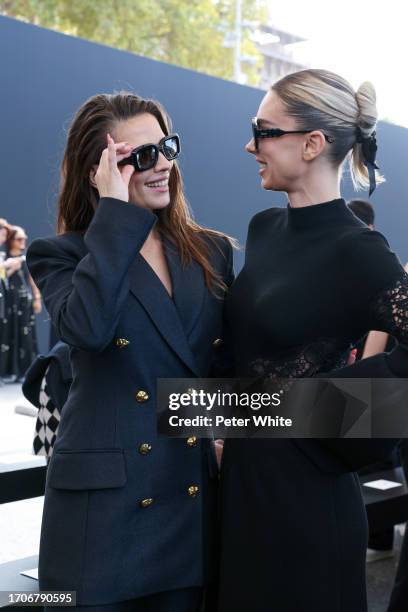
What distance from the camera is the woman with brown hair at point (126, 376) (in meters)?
1.79

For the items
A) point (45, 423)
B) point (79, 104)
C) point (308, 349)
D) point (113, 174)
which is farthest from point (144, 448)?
point (79, 104)

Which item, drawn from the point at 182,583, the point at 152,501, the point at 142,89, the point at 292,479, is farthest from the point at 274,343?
the point at 142,89

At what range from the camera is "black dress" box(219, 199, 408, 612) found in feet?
6.11

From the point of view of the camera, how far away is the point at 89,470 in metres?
1.79

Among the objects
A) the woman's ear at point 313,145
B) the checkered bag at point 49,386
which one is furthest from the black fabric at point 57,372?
the woman's ear at point 313,145

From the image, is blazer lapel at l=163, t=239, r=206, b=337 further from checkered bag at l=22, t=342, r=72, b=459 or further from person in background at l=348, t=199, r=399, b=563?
person in background at l=348, t=199, r=399, b=563

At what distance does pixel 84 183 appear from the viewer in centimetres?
208

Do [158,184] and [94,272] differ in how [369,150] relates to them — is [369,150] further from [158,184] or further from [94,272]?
[94,272]

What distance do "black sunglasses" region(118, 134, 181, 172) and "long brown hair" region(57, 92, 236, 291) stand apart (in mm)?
111

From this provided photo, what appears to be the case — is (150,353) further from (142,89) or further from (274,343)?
(142,89)

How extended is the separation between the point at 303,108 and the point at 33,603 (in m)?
1.66

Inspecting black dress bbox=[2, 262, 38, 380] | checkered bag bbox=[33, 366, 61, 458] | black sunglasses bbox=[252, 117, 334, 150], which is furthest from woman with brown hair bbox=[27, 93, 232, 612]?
black dress bbox=[2, 262, 38, 380]

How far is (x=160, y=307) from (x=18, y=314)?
8929 mm

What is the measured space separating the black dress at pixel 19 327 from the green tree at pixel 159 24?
13.6 m
